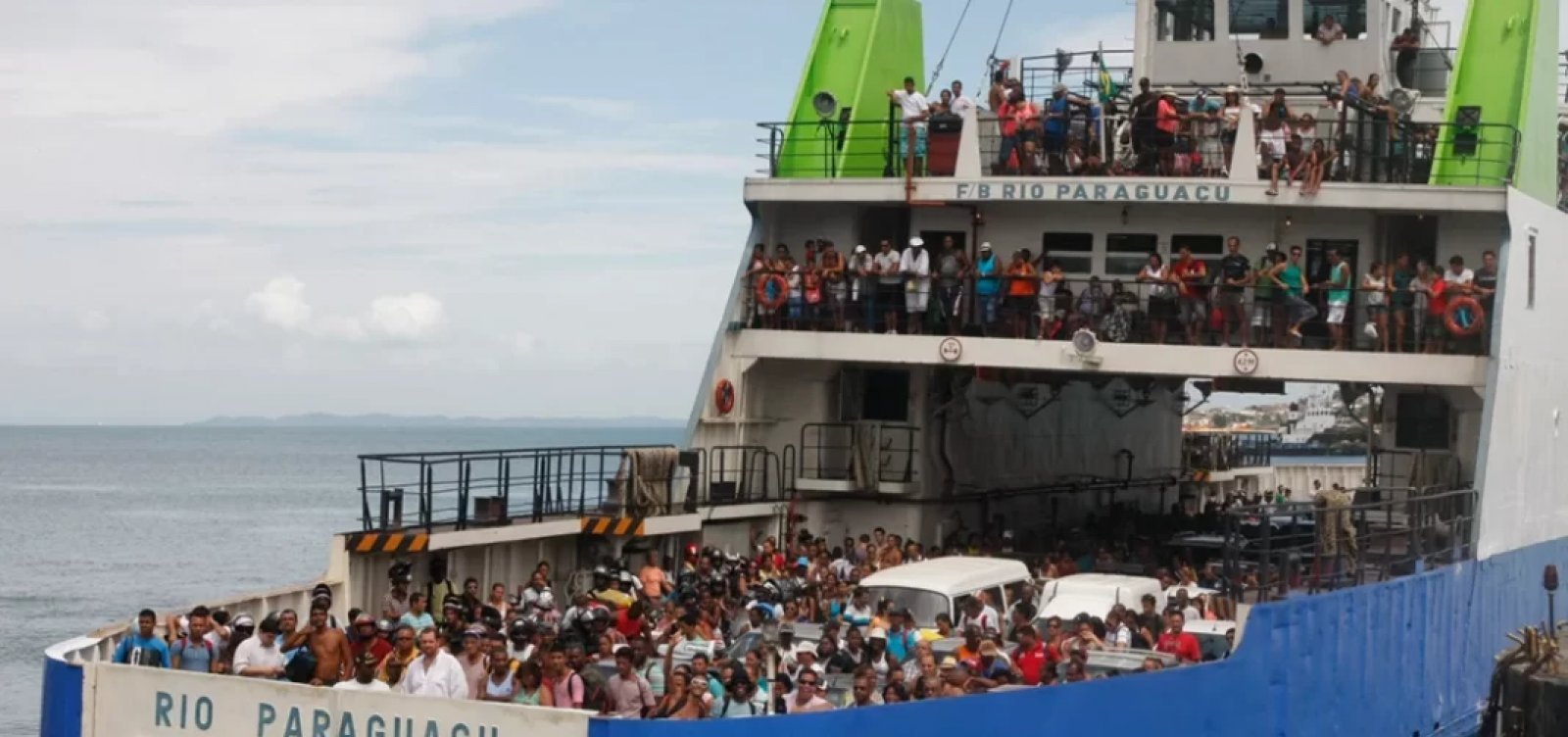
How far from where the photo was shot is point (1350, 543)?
699 inches

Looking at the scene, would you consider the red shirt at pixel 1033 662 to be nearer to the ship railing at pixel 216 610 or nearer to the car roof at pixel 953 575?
the car roof at pixel 953 575

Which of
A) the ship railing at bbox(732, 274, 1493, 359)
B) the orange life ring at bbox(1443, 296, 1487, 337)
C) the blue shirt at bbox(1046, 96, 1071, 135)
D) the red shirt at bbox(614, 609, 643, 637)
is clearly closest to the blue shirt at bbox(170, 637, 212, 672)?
the red shirt at bbox(614, 609, 643, 637)

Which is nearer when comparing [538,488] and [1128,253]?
[538,488]

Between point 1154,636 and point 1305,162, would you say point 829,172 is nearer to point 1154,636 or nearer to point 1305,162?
point 1305,162

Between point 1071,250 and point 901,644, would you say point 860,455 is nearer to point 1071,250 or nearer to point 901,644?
point 1071,250

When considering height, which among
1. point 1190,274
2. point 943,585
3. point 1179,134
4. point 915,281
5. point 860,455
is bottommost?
point 943,585

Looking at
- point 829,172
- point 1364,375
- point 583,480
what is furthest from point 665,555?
point 1364,375

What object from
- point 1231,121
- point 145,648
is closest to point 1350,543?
point 1231,121

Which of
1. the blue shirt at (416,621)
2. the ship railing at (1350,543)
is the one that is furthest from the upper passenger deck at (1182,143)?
the blue shirt at (416,621)

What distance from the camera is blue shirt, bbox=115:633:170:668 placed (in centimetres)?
1315

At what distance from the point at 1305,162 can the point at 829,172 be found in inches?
206

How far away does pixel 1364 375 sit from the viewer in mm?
19156

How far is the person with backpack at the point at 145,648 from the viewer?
1313 centimetres

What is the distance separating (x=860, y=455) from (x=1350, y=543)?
5887 mm
